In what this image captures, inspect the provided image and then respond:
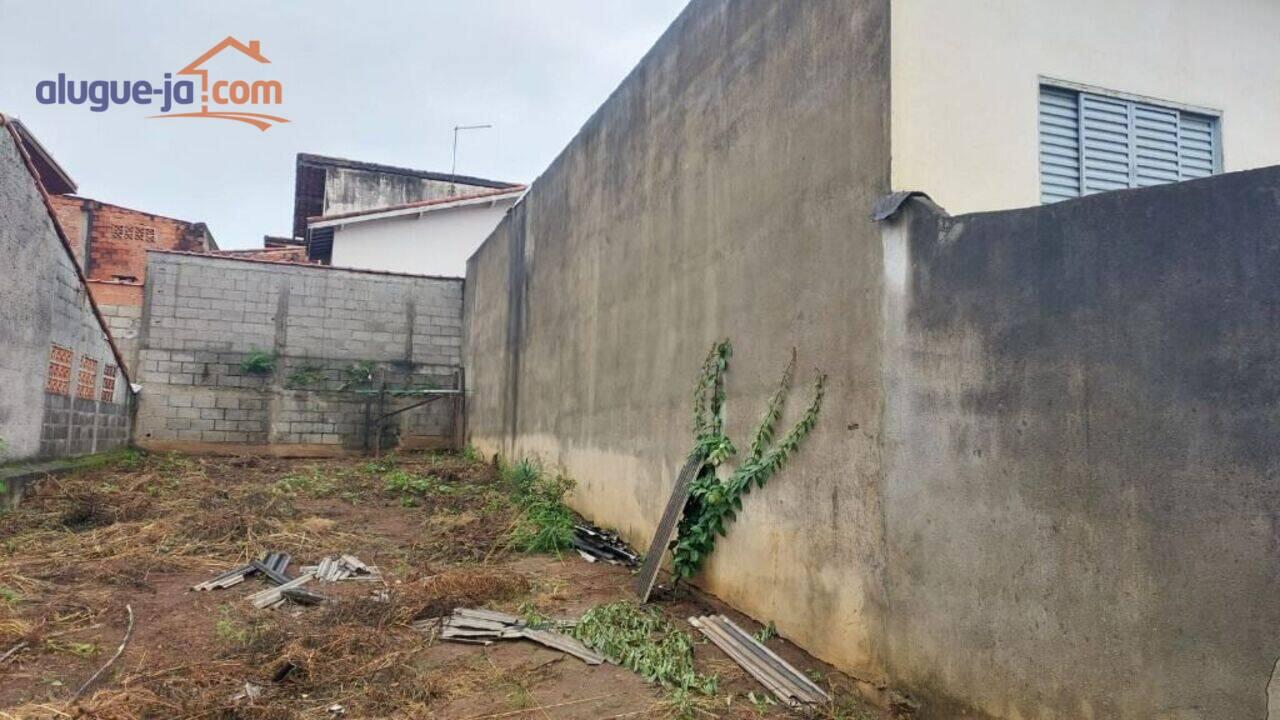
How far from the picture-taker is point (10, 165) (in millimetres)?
6250

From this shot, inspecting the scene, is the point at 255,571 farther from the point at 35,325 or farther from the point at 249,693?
the point at 35,325

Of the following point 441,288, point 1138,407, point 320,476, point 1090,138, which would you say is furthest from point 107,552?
point 441,288

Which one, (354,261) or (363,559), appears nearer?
(363,559)

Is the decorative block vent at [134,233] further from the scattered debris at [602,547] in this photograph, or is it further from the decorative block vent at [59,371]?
the scattered debris at [602,547]

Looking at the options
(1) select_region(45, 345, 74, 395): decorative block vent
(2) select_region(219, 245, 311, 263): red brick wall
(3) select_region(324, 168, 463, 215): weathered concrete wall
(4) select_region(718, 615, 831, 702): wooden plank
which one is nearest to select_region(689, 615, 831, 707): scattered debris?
(4) select_region(718, 615, 831, 702): wooden plank

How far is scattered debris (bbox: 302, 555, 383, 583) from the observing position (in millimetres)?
5266

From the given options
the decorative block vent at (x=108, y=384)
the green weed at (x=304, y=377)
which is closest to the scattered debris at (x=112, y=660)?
the decorative block vent at (x=108, y=384)

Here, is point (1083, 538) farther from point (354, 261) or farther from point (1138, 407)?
point (354, 261)

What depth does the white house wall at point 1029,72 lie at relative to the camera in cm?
325

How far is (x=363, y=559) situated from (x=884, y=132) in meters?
4.71

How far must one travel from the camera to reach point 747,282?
4324 millimetres

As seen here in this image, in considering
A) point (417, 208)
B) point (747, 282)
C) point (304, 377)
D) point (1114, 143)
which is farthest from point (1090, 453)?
point (417, 208)

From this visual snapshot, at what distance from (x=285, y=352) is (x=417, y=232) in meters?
5.15

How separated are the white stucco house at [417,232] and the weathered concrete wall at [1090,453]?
1405 cm
